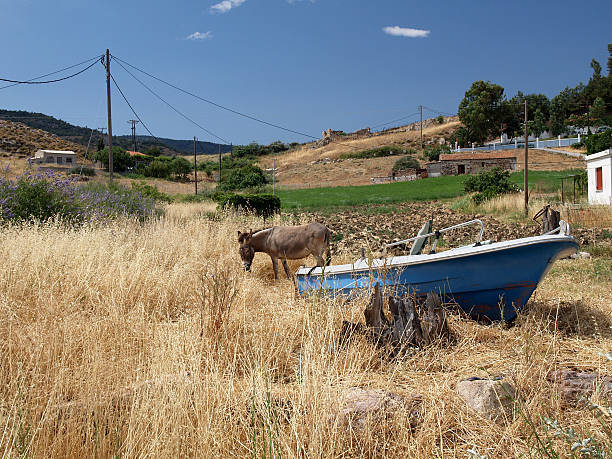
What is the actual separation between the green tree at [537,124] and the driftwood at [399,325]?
92046 millimetres

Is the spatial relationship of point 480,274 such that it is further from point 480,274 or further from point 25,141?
point 25,141

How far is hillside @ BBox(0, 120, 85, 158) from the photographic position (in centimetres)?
6857

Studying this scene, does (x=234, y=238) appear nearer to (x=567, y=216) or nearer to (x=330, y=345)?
(x=330, y=345)

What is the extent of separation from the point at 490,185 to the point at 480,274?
1116 inches

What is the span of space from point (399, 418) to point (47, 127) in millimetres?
104707

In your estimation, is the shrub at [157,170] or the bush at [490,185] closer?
the bush at [490,185]

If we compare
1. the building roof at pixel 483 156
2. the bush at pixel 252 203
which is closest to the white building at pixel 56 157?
the building roof at pixel 483 156

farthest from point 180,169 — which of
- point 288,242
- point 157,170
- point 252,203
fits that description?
point 288,242

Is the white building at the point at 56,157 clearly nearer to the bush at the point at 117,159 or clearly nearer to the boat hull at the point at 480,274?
the bush at the point at 117,159

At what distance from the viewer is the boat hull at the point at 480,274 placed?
595 cm

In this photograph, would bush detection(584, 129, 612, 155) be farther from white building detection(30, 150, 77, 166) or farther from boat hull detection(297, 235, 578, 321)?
white building detection(30, 150, 77, 166)

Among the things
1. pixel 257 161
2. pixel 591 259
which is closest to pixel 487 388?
pixel 591 259

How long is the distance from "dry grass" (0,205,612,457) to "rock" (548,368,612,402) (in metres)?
0.12

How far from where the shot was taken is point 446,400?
386 centimetres
